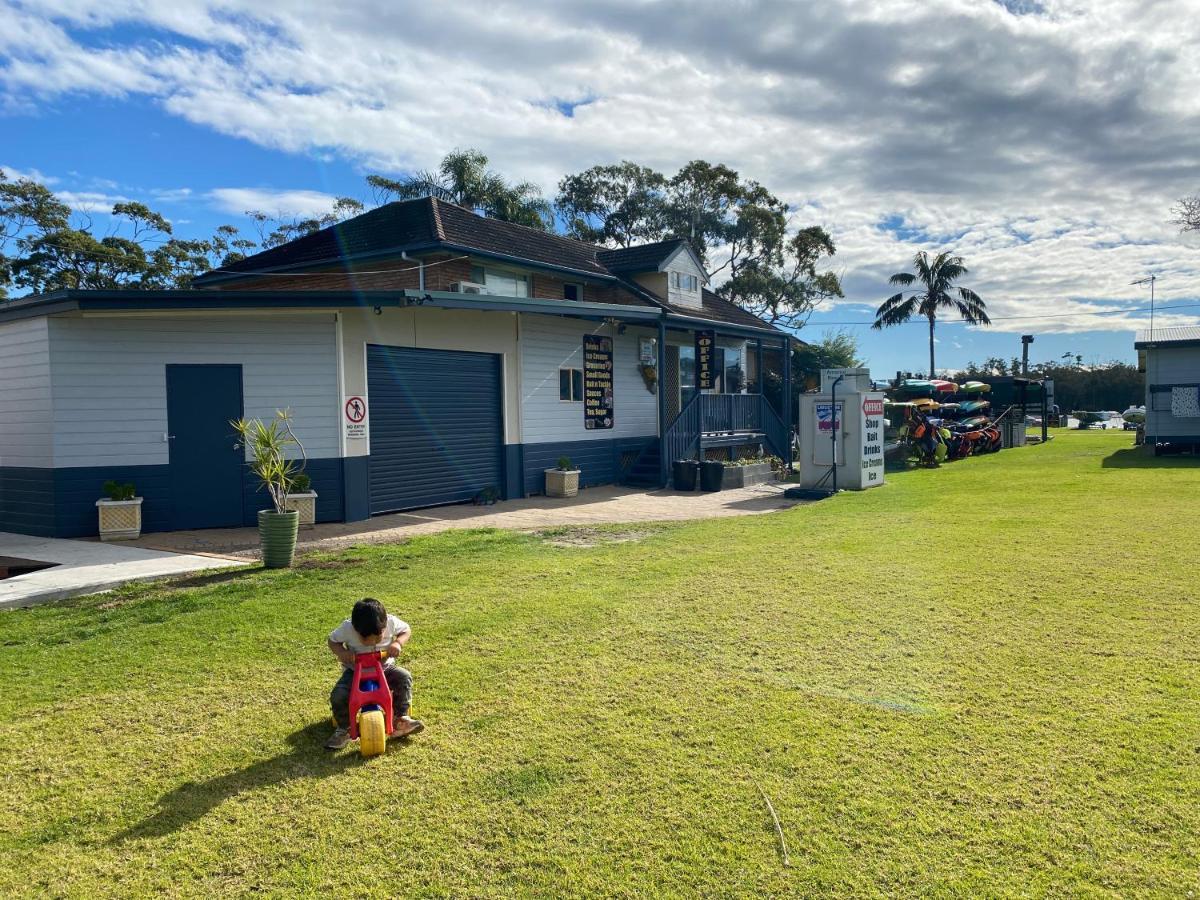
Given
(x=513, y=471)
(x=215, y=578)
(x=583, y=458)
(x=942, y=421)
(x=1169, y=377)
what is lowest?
(x=215, y=578)

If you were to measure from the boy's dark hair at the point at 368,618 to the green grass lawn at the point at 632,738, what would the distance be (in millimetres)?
595

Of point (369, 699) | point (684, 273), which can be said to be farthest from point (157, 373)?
point (684, 273)

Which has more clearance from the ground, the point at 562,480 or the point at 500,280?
the point at 500,280

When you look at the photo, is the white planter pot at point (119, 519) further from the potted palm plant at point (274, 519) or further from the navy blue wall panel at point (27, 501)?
the potted palm plant at point (274, 519)

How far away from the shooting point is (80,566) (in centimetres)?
859

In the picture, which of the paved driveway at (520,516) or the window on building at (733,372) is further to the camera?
the window on building at (733,372)

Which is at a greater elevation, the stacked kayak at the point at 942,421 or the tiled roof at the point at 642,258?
the tiled roof at the point at 642,258

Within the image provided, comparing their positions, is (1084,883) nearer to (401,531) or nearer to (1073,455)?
(401,531)

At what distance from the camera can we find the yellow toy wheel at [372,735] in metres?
4.07

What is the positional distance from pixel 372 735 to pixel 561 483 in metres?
11.5

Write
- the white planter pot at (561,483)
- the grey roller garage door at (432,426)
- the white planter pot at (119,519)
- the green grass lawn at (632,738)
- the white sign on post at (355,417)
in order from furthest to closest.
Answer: the white planter pot at (561,483) < the grey roller garage door at (432,426) < the white sign on post at (355,417) < the white planter pot at (119,519) < the green grass lawn at (632,738)

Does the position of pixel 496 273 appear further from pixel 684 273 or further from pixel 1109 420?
pixel 1109 420

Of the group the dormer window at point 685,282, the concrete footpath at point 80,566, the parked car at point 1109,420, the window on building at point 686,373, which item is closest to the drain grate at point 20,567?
the concrete footpath at point 80,566

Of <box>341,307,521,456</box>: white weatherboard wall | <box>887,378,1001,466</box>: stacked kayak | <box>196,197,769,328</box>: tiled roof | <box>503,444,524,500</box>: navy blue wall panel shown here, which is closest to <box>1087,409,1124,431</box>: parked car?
<box>887,378,1001,466</box>: stacked kayak
